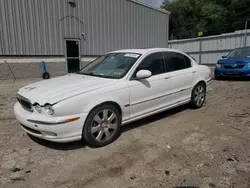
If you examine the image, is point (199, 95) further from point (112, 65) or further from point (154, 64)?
point (112, 65)

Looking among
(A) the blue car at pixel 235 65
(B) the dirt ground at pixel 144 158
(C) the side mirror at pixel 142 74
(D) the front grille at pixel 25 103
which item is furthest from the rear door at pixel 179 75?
(A) the blue car at pixel 235 65

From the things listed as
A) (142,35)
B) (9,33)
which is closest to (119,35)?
(142,35)

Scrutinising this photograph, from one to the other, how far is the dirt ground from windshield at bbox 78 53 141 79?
1.12 metres

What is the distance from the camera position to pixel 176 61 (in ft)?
14.3

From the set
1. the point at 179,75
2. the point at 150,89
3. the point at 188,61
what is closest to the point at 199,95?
Result: the point at 188,61

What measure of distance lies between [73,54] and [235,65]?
849 centimetres

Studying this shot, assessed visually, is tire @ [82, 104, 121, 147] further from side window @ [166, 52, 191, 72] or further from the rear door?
side window @ [166, 52, 191, 72]

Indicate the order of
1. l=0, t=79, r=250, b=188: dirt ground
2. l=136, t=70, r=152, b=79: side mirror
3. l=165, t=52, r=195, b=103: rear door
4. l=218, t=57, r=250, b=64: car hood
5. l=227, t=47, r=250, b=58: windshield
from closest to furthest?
l=0, t=79, r=250, b=188: dirt ground < l=136, t=70, r=152, b=79: side mirror < l=165, t=52, r=195, b=103: rear door < l=218, t=57, r=250, b=64: car hood < l=227, t=47, r=250, b=58: windshield

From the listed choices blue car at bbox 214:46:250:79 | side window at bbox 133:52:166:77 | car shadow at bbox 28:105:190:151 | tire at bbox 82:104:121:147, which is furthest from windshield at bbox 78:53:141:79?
blue car at bbox 214:46:250:79

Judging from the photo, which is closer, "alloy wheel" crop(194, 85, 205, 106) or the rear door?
the rear door

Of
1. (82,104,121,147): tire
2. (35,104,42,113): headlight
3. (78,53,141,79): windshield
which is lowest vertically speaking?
(82,104,121,147): tire

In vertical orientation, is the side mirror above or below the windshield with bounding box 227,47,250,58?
below

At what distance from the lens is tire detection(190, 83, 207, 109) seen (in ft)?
15.4

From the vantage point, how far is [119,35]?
12.8m
